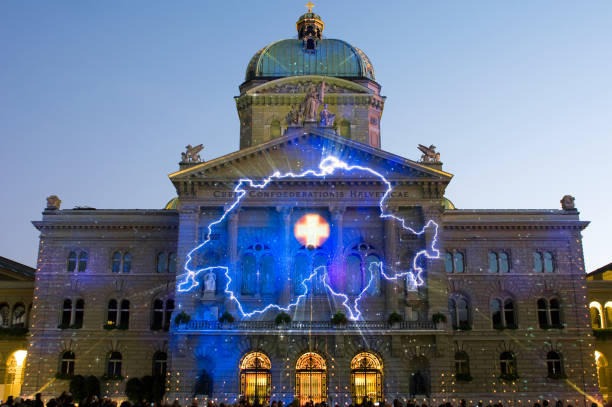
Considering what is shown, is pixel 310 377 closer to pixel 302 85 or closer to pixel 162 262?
pixel 162 262

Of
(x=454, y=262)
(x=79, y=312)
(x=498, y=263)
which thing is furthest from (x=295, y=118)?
(x=79, y=312)

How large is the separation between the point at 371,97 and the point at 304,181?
1349cm

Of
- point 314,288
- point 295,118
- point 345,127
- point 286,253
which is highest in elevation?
point 345,127

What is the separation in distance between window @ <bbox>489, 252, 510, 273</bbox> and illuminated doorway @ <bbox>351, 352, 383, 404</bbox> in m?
12.3

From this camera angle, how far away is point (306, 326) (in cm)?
3725

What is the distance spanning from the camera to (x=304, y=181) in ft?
131

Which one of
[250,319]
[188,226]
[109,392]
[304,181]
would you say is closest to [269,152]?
[304,181]

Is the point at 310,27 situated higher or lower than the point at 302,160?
higher

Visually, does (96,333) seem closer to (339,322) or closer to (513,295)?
(339,322)

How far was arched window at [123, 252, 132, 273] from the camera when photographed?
148 feet

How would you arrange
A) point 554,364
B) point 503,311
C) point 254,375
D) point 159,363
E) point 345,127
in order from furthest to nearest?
point 345,127 → point 503,311 → point 159,363 → point 554,364 → point 254,375

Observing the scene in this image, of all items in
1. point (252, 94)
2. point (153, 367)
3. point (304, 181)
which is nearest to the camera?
point (304, 181)

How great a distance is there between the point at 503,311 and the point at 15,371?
34959mm

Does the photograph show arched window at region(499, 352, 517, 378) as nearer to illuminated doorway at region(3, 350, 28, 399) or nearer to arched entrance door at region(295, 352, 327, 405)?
arched entrance door at region(295, 352, 327, 405)
